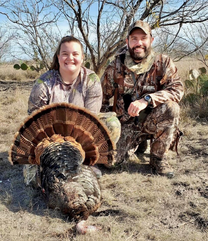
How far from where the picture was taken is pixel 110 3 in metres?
6.58

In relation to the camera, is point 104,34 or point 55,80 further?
point 104,34

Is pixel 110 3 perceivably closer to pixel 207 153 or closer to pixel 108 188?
pixel 207 153

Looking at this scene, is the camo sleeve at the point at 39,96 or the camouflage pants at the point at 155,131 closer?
the camo sleeve at the point at 39,96

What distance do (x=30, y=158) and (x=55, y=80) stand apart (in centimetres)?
83

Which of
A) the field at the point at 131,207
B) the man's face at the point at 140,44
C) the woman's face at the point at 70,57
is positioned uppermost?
the man's face at the point at 140,44

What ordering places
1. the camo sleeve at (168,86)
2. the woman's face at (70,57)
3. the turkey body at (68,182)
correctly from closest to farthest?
1. the turkey body at (68,182)
2. the woman's face at (70,57)
3. the camo sleeve at (168,86)

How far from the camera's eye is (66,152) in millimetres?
2443

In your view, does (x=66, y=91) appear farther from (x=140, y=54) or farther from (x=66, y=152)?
(x=140, y=54)

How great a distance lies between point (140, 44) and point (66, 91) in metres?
1.05

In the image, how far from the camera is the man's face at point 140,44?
3425 millimetres

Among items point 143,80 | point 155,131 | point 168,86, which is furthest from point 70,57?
point 155,131

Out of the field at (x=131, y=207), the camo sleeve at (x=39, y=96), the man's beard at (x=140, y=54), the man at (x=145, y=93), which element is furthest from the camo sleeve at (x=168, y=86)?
the camo sleeve at (x=39, y=96)

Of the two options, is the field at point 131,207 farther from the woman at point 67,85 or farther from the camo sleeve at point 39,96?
the camo sleeve at point 39,96

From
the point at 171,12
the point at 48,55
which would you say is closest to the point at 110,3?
the point at 171,12
